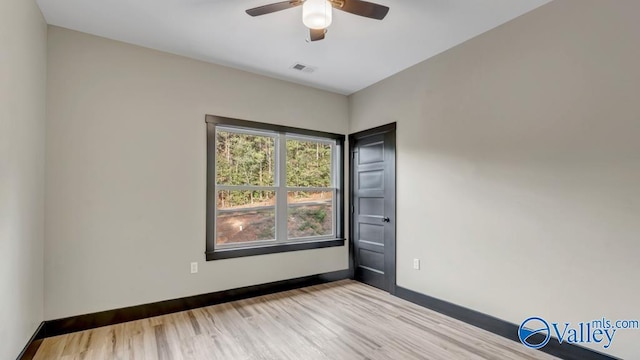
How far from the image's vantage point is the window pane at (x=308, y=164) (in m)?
4.27

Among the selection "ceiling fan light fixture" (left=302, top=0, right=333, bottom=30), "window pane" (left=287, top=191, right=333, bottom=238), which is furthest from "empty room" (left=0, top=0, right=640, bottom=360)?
"window pane" (left=287, top=191, right=333, bottom=238)

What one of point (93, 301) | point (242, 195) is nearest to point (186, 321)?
point (93, 301)

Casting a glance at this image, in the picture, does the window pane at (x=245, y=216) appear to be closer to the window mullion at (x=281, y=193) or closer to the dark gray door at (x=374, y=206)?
the window mullion at (x=281, y=193)

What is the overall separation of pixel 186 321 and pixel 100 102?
2.35 meters

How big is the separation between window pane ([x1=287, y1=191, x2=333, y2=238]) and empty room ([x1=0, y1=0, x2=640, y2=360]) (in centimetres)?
12

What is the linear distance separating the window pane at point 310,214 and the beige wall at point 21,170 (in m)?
2.59

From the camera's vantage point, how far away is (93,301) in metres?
2.86

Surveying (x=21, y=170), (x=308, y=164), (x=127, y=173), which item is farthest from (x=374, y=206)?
(x=21, y=170)

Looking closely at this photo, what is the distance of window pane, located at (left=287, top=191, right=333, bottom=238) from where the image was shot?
168 inches

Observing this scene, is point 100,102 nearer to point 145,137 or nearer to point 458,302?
point 145,137

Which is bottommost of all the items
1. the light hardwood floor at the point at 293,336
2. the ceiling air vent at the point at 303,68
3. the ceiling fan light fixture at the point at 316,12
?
the light hardwood floor at the point at 293,336

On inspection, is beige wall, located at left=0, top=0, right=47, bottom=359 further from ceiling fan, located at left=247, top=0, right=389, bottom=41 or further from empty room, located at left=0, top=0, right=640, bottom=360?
ceiling fan, located at left=247, top=0, right=389, bottom=41

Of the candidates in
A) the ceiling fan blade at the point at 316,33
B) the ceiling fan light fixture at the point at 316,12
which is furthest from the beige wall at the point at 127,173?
the ceiling fan light fixture at the point at 316,12

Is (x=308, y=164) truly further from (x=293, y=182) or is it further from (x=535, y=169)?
(x=535, y=169)
